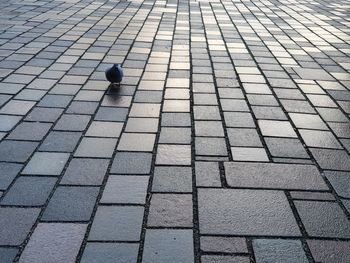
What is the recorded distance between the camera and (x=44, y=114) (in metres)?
3.38

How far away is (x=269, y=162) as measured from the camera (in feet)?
9.03

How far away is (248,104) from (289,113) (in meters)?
0.43

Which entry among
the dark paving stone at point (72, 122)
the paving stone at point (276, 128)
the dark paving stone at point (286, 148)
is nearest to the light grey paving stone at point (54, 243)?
the dark paving stone at point (72, 122)

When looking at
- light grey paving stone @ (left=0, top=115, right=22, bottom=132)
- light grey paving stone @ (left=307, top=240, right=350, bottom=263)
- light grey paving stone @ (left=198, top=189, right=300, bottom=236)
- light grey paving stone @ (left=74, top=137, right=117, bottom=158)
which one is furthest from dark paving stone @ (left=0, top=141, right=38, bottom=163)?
light grey paving stone @ (left=307, top=240, right=350, bottom=263)

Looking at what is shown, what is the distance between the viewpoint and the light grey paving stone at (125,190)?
2311 millimetres

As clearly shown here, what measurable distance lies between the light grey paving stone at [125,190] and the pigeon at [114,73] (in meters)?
1.63

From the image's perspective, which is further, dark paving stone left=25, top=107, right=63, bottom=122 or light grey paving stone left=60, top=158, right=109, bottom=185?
dark paving stone left=25, top=107, right=63, bottom=122

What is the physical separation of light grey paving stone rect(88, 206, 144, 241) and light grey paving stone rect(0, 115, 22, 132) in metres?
1.44

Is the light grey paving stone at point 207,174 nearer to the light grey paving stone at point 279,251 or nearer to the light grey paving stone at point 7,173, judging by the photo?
the light grey paving stone at point 279,251

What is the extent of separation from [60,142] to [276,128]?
1926mm

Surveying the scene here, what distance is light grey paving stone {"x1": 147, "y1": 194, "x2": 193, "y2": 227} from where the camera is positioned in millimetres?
2131

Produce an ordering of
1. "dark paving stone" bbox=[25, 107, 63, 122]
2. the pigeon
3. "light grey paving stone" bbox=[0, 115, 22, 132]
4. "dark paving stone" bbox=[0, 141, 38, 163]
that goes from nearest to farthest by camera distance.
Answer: "dark paving stone" bbox=[0, 141, 38, 163], "light grey paving stone" bbox=[0, 115, 22, 132], "dark paving stone" bbox=[25, 107, 63, 122], the pigeon

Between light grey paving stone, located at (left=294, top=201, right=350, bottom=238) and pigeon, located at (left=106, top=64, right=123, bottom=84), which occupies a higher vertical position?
pigeon, located at (left=106, top=64, right=123, bottom=84)

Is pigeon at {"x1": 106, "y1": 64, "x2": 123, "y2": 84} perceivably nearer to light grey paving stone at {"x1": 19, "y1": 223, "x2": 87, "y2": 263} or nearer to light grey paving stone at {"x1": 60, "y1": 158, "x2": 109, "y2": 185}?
light grey paving stone at {"x1": 60, "y1": 158, "x2": 109, "y2": 185}
